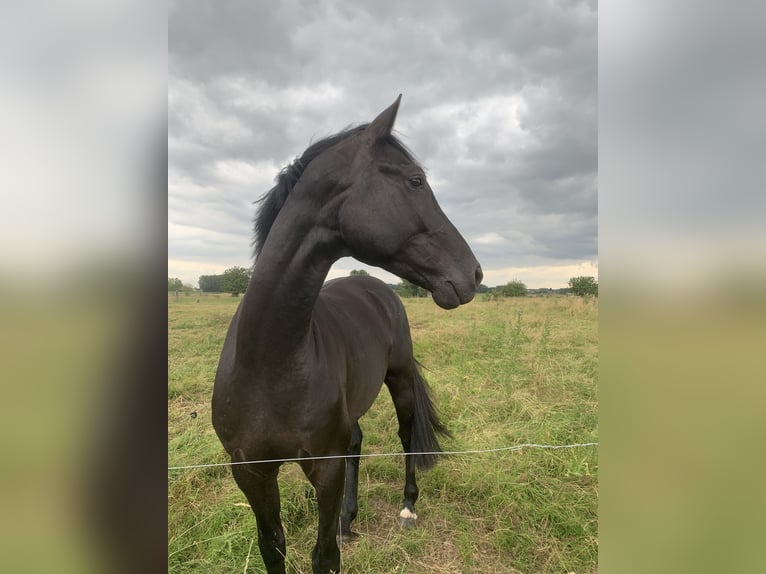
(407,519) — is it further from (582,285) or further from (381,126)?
(582,285)

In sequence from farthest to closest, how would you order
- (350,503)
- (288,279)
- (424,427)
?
(424,427) < (350,503) < (288,279)

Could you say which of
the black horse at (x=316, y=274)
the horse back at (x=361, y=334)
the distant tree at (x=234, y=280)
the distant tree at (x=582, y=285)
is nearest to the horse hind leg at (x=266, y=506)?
the black horse at (x=316, y=274)

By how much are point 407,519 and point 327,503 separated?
1407mm

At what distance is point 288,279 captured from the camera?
1.67 m

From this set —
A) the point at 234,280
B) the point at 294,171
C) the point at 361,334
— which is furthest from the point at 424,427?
the point at 294,171

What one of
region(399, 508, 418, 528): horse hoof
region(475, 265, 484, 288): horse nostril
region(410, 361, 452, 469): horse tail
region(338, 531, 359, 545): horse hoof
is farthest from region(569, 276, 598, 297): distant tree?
region(338, 531, 359, 545): horse hoof

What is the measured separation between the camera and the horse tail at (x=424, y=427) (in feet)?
11.5

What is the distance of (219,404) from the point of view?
181 cm

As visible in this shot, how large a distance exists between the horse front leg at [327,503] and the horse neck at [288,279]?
61cm

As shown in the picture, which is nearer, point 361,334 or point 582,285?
point 361,334

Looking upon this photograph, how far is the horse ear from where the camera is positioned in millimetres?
1725
